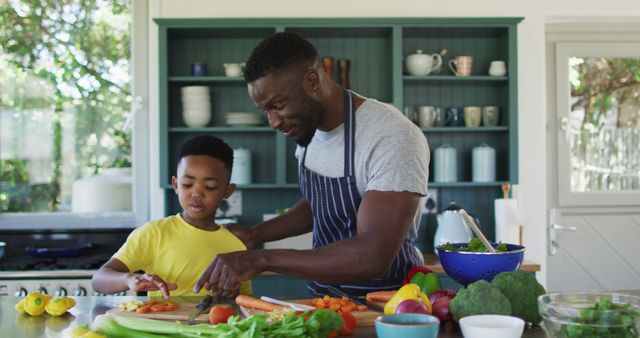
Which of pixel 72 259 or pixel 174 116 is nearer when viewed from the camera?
pixel 72 259

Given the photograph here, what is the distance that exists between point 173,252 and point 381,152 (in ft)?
2.37

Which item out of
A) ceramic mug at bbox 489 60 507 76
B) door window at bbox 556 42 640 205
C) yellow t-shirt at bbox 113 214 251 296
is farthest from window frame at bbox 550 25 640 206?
yellow t-shirt at bbox 113 214 251 296

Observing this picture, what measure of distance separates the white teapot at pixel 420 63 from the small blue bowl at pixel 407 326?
275cm

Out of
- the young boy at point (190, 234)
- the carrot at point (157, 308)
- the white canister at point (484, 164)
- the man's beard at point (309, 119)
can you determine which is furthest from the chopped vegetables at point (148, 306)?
the white canister at point (484, 164)

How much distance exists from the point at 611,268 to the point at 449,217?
4.64ft

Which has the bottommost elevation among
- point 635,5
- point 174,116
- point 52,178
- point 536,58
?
point 52,178

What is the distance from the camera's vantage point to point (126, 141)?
422 centimetres

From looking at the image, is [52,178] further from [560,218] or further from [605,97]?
[605,97]

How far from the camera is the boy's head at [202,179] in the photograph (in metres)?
2.28

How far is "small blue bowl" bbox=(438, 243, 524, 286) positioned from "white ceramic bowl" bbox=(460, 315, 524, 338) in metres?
0.42

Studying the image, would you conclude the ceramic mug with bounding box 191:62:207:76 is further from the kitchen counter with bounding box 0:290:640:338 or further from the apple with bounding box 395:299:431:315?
the apple with bounding box 395:299:431:315

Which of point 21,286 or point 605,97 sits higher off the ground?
point 605,97

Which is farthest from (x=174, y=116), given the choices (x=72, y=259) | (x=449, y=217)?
(x=449, y=217)

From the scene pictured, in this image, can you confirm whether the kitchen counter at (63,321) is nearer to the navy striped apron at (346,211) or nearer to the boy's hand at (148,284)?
the boy's hand at (148,284)
